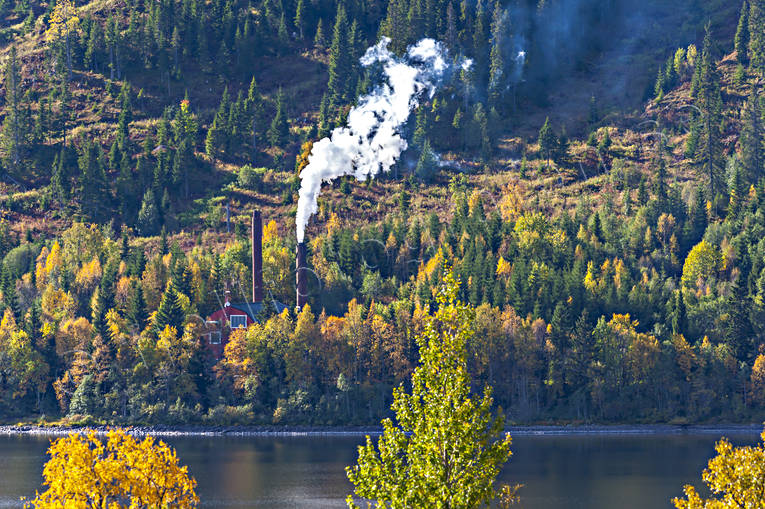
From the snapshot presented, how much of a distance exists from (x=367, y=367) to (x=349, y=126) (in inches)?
1510

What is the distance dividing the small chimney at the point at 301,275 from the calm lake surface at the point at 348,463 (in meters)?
21.4

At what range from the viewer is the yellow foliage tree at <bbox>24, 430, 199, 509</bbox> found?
41812 millimetres

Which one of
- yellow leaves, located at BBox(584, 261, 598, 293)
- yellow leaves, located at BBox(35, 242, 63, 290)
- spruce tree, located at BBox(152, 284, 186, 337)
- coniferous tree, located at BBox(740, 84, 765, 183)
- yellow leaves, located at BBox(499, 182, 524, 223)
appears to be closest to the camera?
Answer: spruce tree, located at BBox(152, 284, 186, 337)

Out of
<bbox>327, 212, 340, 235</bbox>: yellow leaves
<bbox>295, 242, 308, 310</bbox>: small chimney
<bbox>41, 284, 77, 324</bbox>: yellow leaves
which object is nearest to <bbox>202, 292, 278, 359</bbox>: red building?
<bbox>295, 242, 308, 310</bbox>: small chimney

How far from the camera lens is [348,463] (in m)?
112

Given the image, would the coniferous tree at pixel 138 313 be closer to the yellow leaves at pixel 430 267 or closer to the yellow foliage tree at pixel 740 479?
the yellow leaves at pixel 430 267

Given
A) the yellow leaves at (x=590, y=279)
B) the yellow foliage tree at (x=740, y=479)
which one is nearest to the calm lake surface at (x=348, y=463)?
the yellow leaves at (x=590, y=279)

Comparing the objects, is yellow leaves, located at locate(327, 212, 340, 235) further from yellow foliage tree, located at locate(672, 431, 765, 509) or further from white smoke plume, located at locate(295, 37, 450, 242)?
yellow foliage tree, located at locate(672, 431, 765, 509)

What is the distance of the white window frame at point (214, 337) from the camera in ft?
496

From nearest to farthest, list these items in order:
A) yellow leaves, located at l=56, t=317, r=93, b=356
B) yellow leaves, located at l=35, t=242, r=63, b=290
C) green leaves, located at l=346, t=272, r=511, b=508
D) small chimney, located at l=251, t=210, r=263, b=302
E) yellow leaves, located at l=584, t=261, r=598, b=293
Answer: green leaves, located at l=346, t=272, r=511, b=508 < yellow leaves, located at l=56, t=317, r=93, b=356 < small chimney, located at l=251, t=210, r=263, b=302 < yellow leaves, located at l=584, t=261, r=598, b=293 < yellow leaves, located at l=35, t=242, r=63, b=290

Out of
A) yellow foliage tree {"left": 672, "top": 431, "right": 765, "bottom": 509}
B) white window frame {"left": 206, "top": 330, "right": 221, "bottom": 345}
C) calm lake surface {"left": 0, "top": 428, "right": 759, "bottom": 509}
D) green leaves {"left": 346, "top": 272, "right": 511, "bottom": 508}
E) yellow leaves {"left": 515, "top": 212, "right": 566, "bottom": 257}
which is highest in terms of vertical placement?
yellow leaves {"left": 515, "top": 212, "right": 566, "bottom": 257}

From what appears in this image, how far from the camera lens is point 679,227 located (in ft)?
578

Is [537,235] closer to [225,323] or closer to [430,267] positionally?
[430,267]

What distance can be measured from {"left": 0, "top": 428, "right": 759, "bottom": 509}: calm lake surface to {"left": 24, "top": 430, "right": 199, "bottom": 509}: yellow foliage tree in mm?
47606
